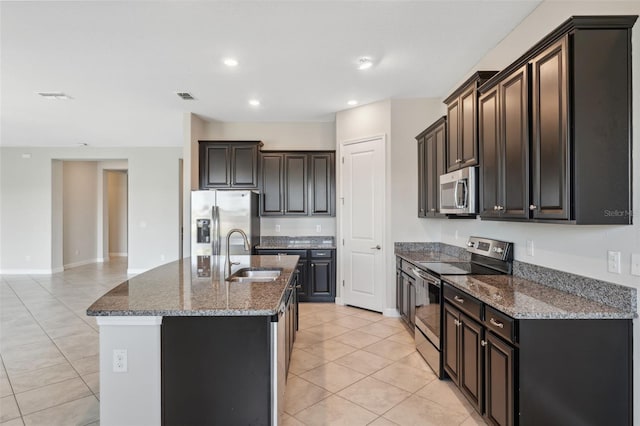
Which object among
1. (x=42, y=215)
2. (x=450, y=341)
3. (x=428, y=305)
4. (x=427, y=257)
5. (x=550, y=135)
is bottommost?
(x=450, y=341)

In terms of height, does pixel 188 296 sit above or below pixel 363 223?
below

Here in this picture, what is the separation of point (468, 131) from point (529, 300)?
1.48 meters

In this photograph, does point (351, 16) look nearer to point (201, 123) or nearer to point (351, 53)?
point (351, 53)

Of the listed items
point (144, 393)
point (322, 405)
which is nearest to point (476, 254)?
point (322, 405)

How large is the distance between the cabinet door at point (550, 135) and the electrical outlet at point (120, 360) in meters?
2.39

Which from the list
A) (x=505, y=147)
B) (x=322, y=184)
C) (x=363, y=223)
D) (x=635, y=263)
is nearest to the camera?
(x=635, y=263)

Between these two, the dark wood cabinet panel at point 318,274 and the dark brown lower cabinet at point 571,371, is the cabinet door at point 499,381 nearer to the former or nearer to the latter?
the dark brown lower cabinet at point 571,371

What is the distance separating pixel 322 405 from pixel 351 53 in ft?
9.99

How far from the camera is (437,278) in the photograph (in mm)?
2896

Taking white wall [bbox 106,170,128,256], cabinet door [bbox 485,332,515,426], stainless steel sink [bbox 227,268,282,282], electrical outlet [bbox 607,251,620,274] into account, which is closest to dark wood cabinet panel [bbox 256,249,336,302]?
stainless steel sink [bbox 227,268,282,282]

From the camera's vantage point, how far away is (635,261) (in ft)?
5.66

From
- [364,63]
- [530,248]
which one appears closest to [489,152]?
[530,248]

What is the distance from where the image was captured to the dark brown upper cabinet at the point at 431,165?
11.9 feet

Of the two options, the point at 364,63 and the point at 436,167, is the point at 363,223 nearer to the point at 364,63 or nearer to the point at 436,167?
the point at 436,167
